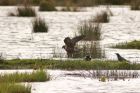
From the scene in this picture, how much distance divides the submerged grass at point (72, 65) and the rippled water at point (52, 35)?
1.65 metres

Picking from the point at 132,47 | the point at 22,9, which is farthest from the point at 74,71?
the point at 22,9

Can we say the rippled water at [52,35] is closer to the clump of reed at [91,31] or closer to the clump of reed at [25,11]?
the clump of reed at [91,31]

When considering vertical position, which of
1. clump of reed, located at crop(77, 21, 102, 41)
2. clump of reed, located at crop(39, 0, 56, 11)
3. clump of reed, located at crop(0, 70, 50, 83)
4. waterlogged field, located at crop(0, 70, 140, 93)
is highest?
clump of reed, located at crop(0, 70, 50, 83)

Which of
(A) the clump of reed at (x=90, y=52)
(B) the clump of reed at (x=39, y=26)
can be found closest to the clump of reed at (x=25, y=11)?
(B) the clump of reed at (x=39, y=26)

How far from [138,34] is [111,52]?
7580 mm

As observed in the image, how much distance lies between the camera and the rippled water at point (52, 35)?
17312 mm

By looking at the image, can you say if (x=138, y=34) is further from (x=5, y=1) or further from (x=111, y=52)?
(x=5, y=1)

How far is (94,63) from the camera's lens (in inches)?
545

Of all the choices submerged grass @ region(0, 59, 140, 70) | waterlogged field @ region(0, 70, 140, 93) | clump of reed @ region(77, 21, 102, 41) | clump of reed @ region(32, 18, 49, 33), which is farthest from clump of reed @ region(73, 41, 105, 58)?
clump of reed @ region(32, 18, 49, 33)

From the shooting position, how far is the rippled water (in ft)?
56.8

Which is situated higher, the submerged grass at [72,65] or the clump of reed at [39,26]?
the submerged grass at [72,65]

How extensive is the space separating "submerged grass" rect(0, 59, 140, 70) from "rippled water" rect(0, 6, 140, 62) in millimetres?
1646

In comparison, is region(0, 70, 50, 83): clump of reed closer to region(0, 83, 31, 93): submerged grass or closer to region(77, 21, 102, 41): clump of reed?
region(0, 83, 31, 93): submerged grass

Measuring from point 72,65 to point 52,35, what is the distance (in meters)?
10.5
